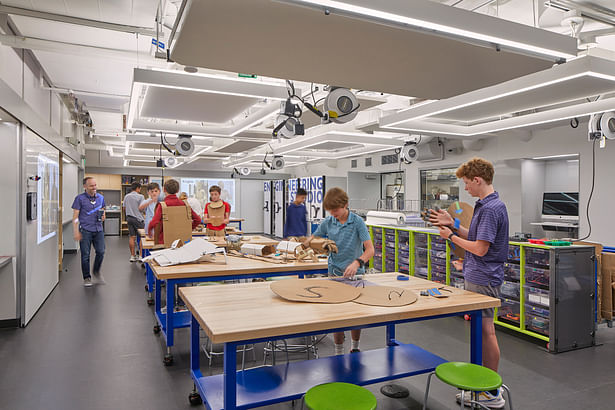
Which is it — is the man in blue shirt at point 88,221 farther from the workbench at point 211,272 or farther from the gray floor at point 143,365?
the workbench at point 211,272

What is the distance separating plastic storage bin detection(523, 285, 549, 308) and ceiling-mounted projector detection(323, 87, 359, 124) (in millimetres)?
3070

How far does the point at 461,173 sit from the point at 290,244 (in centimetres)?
197

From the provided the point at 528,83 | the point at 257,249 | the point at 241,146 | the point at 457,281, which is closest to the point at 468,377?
the point at 257,249

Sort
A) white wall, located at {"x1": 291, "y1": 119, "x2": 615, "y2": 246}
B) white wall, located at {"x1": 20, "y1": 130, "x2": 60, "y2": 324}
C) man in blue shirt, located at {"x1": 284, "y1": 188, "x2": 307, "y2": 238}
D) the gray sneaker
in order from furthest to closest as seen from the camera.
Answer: man in blue shirt, located at {"x1": 284, "y1": 188, "x2": 307, "y2": 238} < the gray sneaker < white wall, located at {"x1": 291, "y1": 119, "x2": 615, "y2": 246} < white wall, located at {"x1": 20, "y1": 130, "x2": 60, "y2": 324}

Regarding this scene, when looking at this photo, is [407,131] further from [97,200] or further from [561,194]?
[97,200]

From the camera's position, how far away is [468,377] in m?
2.13

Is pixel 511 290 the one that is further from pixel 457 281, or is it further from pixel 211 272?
pixel 211 272

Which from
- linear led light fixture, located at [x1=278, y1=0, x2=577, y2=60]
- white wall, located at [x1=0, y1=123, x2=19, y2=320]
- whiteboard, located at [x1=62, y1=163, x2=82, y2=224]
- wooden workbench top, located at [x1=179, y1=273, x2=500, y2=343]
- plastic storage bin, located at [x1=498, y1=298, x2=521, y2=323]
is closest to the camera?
linear led light fixture, located at [x1=278, y1=0, x2=577, y2=60]

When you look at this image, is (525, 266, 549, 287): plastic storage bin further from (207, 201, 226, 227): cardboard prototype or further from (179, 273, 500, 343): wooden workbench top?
(207, 201, 226, 227): cardboard prototype

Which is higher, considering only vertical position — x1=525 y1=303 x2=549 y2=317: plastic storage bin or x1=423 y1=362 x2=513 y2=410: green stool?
x1=423 y1=362 x2=513 y2=410: green stool

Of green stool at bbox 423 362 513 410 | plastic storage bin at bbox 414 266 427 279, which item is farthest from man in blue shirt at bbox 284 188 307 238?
green stool at bbox 423 362 513 410

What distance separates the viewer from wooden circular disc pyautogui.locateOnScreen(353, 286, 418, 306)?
2420 millimetres

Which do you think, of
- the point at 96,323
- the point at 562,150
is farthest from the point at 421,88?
the point at 562,150

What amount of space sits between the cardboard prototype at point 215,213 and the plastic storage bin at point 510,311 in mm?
4270
